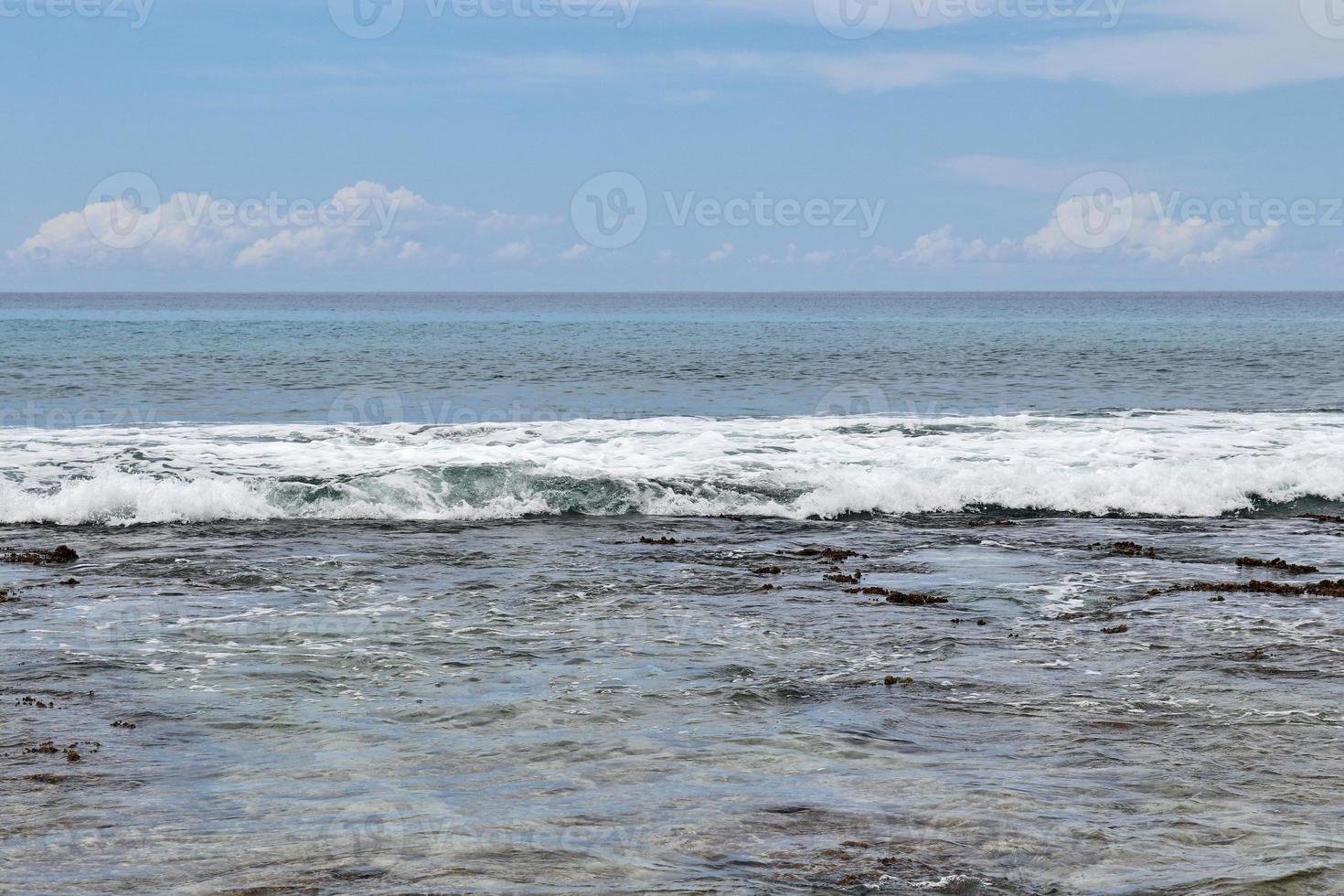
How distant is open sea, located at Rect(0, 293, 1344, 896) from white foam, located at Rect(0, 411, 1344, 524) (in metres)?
0.09

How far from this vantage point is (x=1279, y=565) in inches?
568

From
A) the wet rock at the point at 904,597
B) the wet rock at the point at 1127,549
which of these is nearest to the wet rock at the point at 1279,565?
the wet rock at the point at 1127,549

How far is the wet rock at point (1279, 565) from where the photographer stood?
14.2 metres

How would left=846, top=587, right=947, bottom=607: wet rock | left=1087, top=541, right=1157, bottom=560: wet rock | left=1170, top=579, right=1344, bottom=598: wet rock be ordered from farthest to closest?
left=1087, top=541, right=1157, bottom=560: wet rock → left=1170, top=579, right=1344, bottom=598: wet rock → left=846, top=587, right=947, bottom=607: wet rock

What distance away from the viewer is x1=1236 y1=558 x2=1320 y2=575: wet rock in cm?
1419

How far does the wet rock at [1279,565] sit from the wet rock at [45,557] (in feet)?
46.8

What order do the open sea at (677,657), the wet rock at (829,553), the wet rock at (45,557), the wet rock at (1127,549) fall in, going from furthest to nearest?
1. the wet rock at (1127,549)
2. the wet rock at (829,553)
3. the wet rock at (45,557)
4. the open sea at (677,657)

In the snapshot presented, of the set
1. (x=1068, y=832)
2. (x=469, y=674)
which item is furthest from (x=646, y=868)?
(x=469, y=674)

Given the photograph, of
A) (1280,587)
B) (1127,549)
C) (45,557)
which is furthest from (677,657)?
(45,557)

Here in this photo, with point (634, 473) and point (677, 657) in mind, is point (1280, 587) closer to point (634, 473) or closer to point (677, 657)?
point (677, 657)

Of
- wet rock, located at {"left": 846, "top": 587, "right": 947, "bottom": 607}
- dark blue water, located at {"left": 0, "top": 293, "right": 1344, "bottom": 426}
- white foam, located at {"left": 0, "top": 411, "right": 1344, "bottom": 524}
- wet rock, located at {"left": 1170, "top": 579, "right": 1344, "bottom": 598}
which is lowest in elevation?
wet rock, located at {"left": 846, "top": 587, "right": 947, "bottom": 607}

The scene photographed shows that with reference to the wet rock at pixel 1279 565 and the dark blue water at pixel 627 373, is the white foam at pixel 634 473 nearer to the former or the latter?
the wet rock at pixel 1279 565

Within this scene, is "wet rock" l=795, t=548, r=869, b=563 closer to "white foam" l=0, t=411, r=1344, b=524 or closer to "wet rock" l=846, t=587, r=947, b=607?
"wet rock" l=846, t=587, r=947, b=607

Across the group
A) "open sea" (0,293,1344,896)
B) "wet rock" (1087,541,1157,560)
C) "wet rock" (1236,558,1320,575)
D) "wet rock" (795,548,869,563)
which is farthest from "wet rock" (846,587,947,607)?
"wet rock" (1236,558,1320,575)
